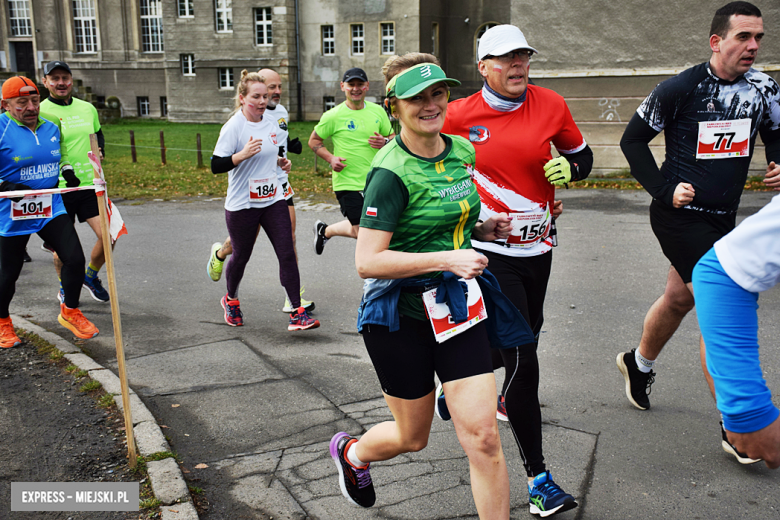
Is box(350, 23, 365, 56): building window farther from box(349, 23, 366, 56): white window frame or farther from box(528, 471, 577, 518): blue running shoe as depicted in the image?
box(528, 471, 577, 518): blue running shoe

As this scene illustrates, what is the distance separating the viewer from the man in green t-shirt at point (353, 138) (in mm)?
7125

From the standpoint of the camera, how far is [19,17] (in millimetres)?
49062

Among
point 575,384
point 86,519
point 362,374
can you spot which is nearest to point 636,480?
point 575,384

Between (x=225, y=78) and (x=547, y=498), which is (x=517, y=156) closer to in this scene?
(x=547, y=498)

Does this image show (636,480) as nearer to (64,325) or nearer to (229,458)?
(229,458)

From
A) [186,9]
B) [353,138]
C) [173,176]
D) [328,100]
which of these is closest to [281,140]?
[353,138]

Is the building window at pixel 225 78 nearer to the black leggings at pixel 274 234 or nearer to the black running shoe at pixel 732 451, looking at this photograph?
the black leggings at pixel 274 234

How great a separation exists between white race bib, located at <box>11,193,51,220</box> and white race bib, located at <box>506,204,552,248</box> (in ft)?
13.0

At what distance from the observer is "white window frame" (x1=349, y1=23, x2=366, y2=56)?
4084cm

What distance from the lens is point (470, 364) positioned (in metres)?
2.81

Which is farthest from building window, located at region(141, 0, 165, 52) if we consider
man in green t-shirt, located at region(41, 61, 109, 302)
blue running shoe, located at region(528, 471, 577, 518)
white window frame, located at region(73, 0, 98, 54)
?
blue running shoe, located at region(528, 471, 577, 518)

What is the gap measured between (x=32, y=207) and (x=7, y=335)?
1.06 m

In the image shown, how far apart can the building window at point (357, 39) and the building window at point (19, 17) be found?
77.9ft

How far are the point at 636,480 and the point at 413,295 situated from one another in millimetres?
1651
